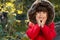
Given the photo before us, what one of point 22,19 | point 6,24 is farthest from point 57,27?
point 6,24

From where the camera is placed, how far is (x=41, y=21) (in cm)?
250

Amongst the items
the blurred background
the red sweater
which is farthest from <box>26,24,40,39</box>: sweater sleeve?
the blurred background

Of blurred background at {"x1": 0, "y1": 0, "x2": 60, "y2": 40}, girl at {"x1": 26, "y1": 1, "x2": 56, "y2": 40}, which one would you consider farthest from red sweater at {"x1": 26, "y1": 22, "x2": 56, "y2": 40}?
blurred background at {"x1": 0, "y1": 0, "x2": 60, "y2": 40}

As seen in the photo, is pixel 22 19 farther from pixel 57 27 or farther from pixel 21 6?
pixel 57 27

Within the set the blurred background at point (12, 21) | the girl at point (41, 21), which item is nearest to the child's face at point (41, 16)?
the girl at point (41, 21)

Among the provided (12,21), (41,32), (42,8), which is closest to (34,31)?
(41,32)

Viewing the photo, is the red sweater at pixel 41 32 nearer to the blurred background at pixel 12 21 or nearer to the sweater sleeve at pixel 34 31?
the sweater sleeve at pixel 34 31

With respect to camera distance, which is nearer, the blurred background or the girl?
the girl

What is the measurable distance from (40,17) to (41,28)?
0.12m

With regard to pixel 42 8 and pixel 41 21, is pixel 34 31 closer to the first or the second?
pixel 41 21

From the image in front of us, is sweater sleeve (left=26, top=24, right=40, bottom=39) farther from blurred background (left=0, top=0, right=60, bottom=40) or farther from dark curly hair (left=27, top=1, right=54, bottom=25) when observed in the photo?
blurred background (left=0, top=0, right=60, bottom=40)

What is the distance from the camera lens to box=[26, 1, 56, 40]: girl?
250 cm

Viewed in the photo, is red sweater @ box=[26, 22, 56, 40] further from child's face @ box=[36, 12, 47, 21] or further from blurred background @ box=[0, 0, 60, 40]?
blurred background @ box=[0, 0, 60, 40]

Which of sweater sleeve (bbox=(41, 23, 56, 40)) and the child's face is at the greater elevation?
the child's face
